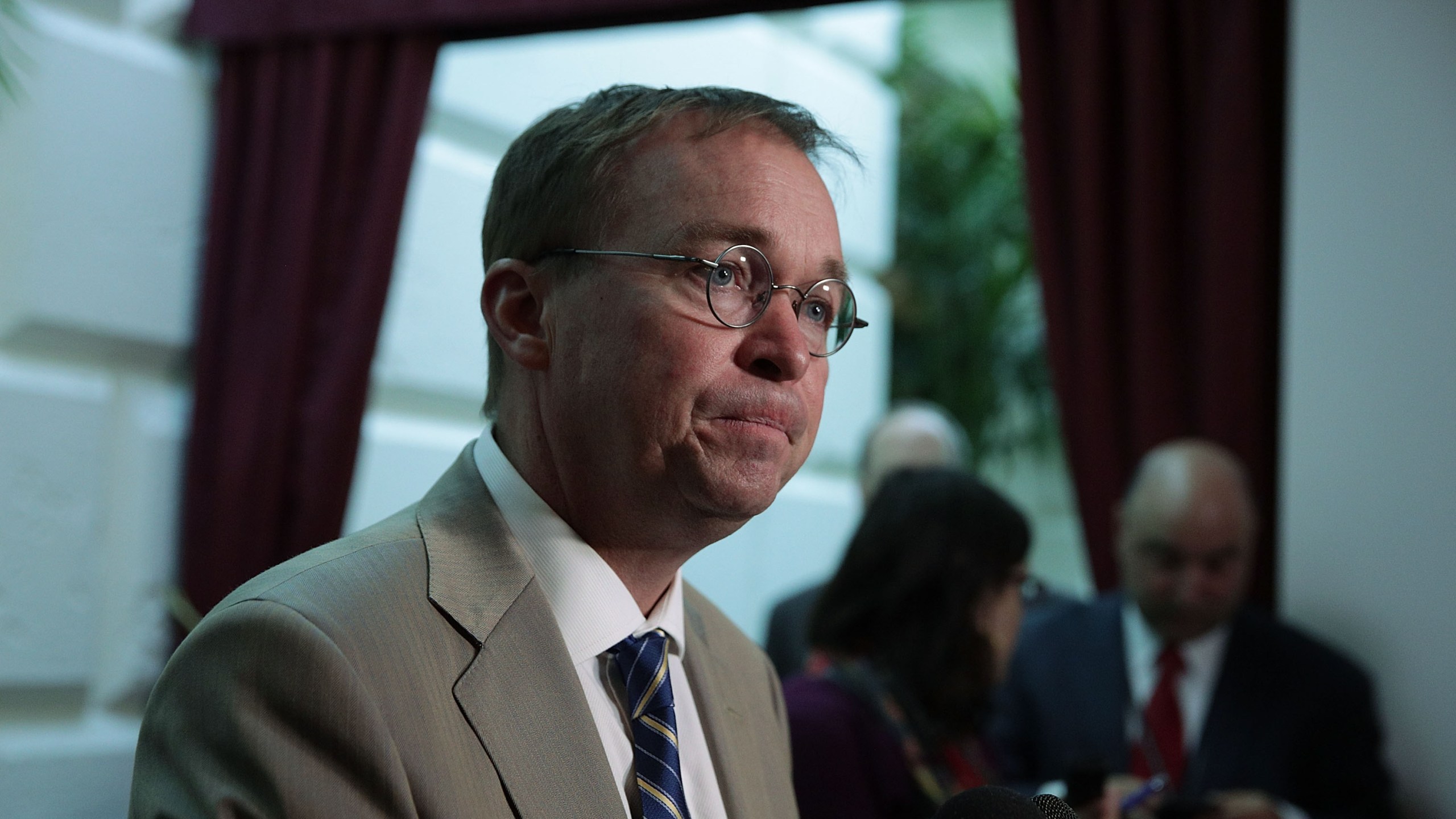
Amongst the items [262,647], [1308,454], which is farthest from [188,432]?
[1308,454]

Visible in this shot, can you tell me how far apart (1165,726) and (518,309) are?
2319mm

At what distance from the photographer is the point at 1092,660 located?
3.15 m

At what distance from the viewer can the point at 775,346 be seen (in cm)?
129

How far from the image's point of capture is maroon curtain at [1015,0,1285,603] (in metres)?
2.84

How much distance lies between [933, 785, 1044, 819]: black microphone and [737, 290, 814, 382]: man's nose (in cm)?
47

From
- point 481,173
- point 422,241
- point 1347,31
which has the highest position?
point 1347,31

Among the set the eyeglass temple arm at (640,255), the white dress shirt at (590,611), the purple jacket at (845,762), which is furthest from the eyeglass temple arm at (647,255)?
the purple jacket at (845,762)

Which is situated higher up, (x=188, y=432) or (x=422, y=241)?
(x=422, y=241)

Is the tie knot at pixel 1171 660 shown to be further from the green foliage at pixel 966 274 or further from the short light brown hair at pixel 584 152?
Result: the green foliage at pixel 966 274

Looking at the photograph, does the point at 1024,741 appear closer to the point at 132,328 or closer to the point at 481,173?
the point at 481,173

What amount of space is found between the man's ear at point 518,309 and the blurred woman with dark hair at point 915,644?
944 mm

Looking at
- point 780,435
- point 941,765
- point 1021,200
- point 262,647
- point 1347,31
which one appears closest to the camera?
point 262,647

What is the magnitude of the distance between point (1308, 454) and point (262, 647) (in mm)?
2605

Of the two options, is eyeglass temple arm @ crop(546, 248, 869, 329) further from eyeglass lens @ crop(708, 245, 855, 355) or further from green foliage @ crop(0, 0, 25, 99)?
green foliage @ crop(0, 0, 25, 99)
